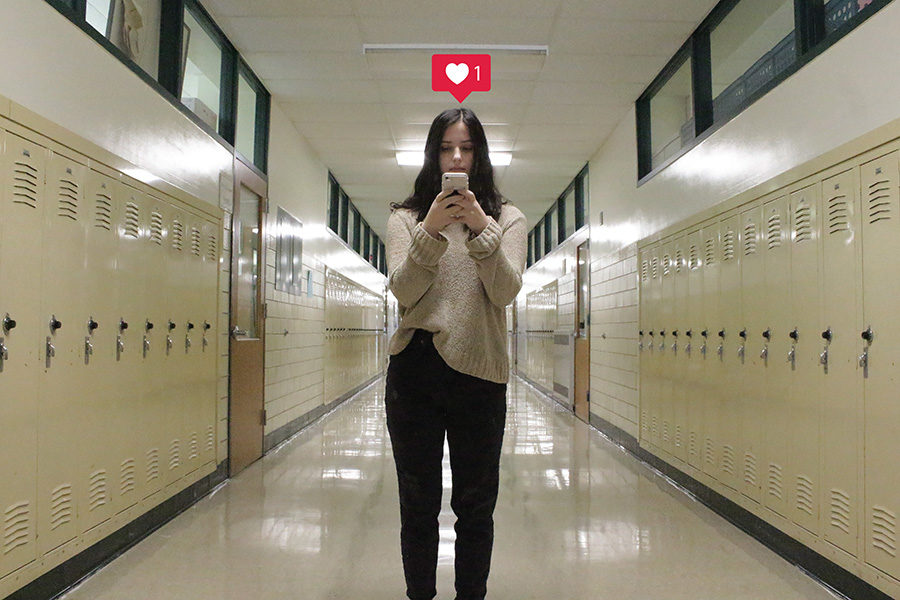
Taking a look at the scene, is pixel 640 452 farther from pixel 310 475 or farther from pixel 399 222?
pixel 399 222

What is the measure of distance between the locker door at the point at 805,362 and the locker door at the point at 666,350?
1.50 meters

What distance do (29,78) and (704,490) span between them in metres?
3.70

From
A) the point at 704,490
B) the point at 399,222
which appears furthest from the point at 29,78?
the point at 704,490

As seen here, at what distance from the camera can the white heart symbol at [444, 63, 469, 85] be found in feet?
14.5

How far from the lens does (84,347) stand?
2.28m

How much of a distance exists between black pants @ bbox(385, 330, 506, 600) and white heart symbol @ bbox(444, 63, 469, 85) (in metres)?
3.48

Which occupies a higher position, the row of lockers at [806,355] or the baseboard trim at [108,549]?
the row of lockers at [806,355]

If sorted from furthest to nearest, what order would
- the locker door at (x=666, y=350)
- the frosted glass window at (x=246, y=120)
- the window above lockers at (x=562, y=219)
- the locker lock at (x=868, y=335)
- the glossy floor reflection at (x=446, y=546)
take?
the window above lockers at (x=562, y=219) → the frosted glass window at (x=246, y=120) → the locker door at (x=666, y=350) → the glossy floor reflection at (x=446, y=546) → the locker lock at (x=868, y=335)

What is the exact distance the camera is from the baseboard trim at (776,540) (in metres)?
2.16

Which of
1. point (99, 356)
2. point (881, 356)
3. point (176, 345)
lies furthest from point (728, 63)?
point (99, 356)

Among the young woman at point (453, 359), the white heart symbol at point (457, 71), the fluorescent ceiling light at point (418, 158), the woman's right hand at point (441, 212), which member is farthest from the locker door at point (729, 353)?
A: the fluorescent ceiling light at point (418, 158)

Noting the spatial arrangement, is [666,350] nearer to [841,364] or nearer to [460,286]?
[841,364]

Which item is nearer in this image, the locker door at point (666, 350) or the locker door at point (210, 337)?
the locker door at point (210, 337)

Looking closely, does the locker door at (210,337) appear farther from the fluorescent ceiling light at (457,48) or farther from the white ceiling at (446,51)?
the fluorescent ceiling light at (457,48)
